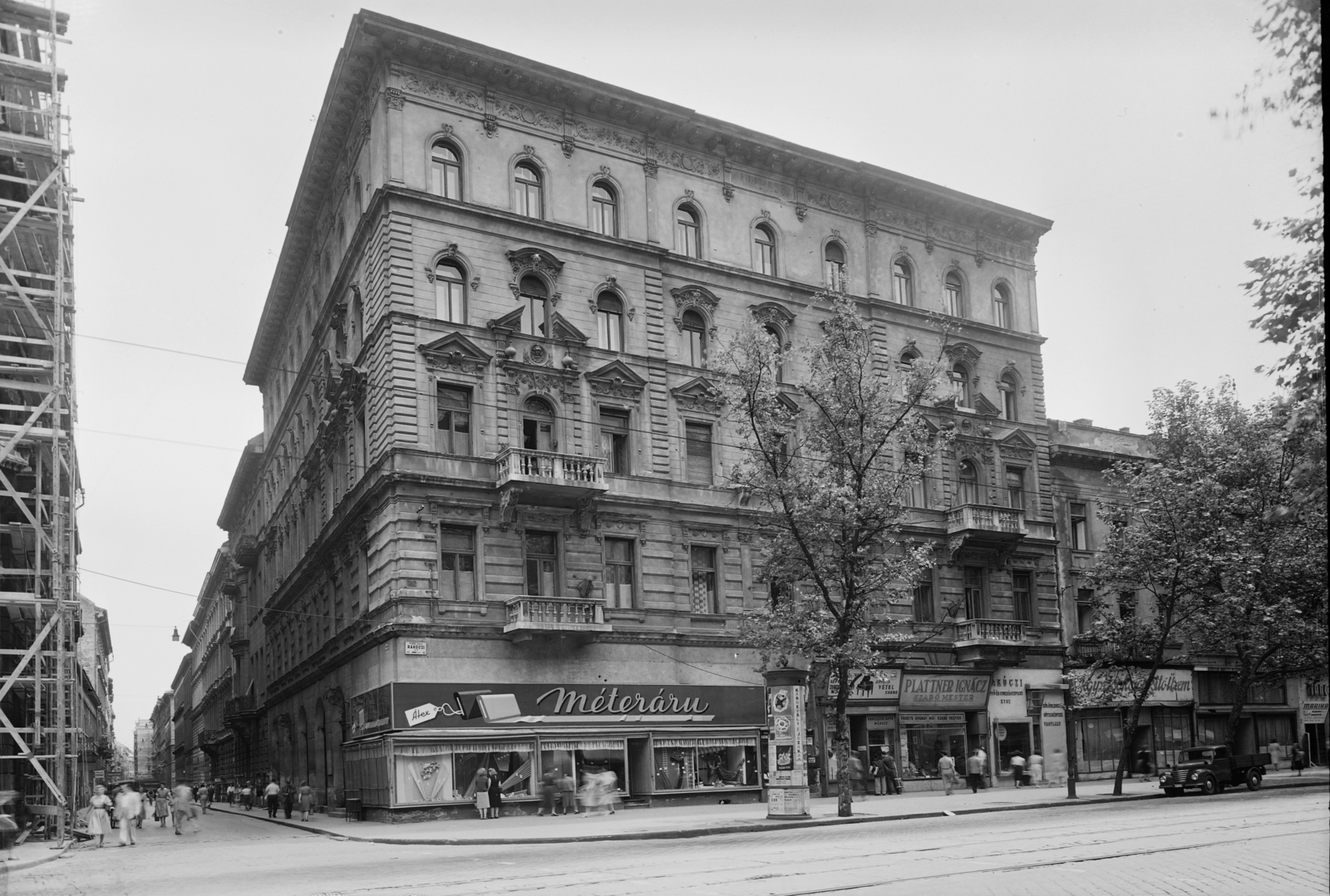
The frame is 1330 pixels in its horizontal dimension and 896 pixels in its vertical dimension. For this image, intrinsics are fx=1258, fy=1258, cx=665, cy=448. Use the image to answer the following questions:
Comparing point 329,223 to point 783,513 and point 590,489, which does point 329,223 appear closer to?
point 590,489

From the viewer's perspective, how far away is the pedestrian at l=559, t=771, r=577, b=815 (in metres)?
35.1

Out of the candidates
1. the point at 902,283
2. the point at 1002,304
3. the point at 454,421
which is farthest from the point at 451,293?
the point at 1002,304

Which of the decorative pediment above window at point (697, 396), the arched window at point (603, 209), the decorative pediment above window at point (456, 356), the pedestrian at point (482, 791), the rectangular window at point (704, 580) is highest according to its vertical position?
the arched window at point (603, 209)

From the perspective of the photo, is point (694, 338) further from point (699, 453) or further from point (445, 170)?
point (445, 170)

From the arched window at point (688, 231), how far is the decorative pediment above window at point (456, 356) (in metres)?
8.71

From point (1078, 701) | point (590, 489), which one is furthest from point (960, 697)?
point (590, 489)

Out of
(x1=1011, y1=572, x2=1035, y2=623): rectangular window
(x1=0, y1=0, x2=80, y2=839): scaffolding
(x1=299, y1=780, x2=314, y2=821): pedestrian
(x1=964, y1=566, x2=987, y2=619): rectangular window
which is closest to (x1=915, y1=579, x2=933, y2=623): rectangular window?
(x1=964, y1=566, x2=987, y2=619): rectangular window

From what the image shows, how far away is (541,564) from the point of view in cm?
3706

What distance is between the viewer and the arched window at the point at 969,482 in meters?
46.6

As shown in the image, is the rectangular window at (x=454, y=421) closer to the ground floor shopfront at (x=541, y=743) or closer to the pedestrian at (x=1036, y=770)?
the ground floor shopfront at (x=541, y=743)

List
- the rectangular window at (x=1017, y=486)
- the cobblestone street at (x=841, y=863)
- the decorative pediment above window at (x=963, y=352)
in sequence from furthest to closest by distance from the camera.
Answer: the rectangular window at (x=1017, y=486)
the decorative pediment above window at (x=963, y=352)
the cobblestone street at (x=841, y=863)

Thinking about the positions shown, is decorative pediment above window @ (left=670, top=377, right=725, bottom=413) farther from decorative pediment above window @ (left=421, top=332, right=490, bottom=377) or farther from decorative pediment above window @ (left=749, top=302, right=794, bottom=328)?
decorative pediment above window @ (left=421, top=332, right=490, bottom=377)

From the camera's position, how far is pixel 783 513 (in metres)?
33.5

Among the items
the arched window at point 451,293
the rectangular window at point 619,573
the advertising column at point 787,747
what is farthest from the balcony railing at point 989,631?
the arched window at point 451,293
